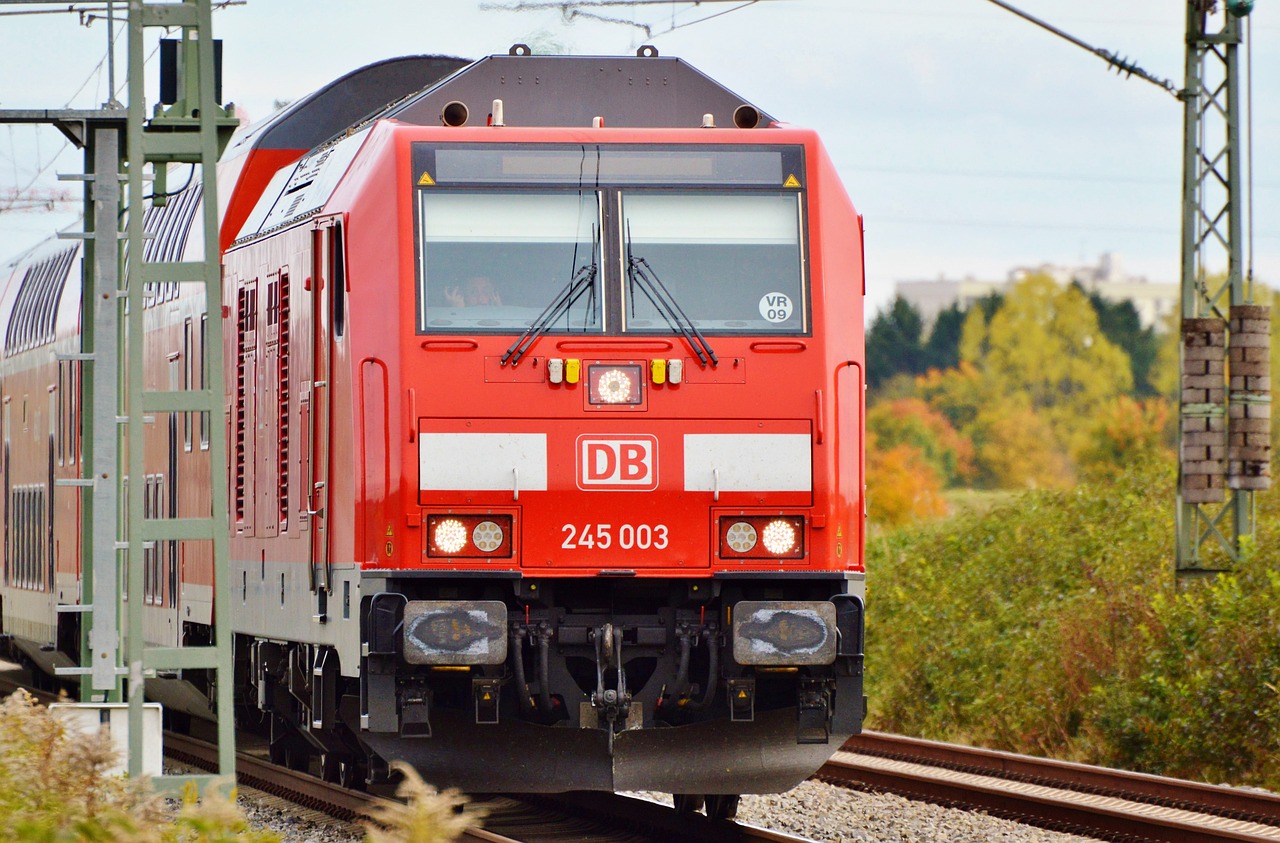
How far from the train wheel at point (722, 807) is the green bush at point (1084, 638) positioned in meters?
4.30

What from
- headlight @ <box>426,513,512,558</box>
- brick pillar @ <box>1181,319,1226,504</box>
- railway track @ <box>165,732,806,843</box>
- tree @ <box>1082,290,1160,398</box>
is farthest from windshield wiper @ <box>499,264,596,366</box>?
tree @ <box>1082,290,1160,398</box>

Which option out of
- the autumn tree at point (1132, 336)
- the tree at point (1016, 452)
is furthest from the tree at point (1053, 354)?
the tree at point (1016, 452)

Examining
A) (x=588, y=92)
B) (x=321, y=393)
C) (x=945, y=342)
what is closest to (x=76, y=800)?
(x=321, y=393)

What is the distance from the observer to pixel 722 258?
9.89 metres

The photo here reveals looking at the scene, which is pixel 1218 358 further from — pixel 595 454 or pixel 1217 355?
pixel 595 454

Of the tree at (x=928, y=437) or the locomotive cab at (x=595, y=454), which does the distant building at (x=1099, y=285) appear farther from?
the locomotive cab at (x=595, y=454)

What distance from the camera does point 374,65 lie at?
1277 cm

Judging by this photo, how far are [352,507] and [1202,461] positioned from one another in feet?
28.4

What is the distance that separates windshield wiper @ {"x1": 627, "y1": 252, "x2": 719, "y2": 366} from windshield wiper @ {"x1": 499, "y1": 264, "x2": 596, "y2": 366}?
0.67ft

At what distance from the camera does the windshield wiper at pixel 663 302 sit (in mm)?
9766

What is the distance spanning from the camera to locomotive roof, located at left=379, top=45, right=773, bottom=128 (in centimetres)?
1047

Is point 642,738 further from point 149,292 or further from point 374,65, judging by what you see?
point 149,292

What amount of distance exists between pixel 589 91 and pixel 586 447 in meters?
2.06

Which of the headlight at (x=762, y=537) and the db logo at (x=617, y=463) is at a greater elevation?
the db logo at (x=617, y=463)
